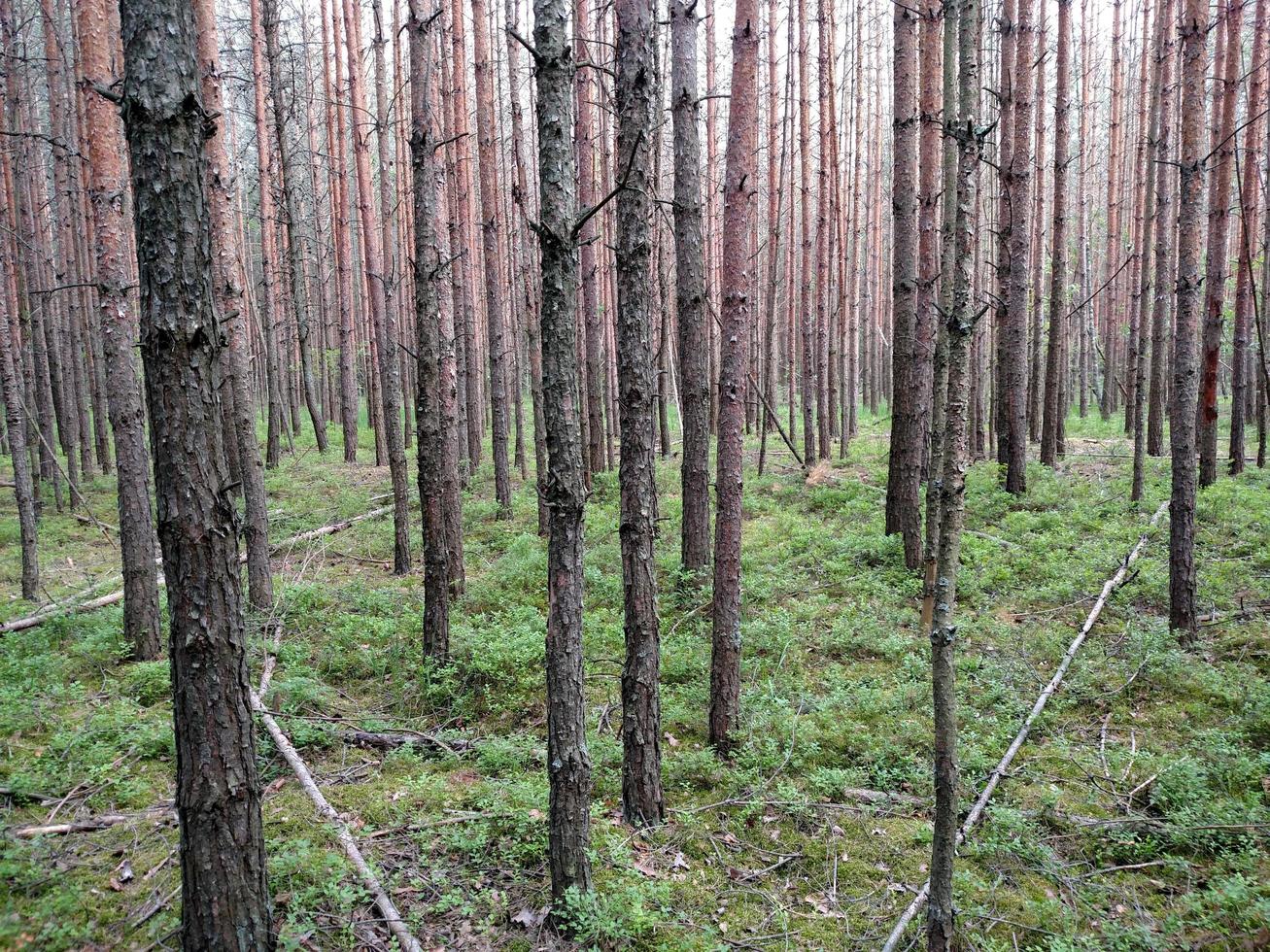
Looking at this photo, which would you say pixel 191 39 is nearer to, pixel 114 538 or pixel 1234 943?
pixel 1234 943

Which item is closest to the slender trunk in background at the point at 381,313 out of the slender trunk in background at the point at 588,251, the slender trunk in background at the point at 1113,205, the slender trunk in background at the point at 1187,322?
the slender trunk in background at the point at 588,251

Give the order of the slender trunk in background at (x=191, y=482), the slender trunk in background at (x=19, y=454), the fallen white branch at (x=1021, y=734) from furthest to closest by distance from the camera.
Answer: the slender trunk in background at (x=19, y=454) → the fallen white branch at (x=1021, y=734) → the slender trunk in background at (x=191, y=482)

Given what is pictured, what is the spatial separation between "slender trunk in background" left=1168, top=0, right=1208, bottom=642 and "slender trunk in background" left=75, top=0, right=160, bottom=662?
8.71 m

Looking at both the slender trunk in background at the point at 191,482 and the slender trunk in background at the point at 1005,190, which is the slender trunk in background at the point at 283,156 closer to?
the slender trunk in background at the point at 1005,190

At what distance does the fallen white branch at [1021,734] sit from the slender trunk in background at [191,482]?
3.07 m

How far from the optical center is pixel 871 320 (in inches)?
893

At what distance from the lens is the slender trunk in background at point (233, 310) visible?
7.18 m

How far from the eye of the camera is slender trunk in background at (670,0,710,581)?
5645mm

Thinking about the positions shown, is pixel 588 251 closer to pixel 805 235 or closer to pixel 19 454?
pixel 805 235

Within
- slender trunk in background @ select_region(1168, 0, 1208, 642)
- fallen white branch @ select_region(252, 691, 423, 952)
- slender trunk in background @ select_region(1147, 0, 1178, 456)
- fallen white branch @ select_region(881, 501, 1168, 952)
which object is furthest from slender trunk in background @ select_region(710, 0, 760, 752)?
slender trunk in background @ select_region(1147, 0, 1178, 456)

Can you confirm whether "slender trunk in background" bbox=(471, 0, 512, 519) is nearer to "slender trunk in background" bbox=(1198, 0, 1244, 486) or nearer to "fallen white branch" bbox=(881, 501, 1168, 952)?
"fallen white branch" bbox=(881, 501, 1168, 952)

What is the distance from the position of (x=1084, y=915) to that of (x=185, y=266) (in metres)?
5.21

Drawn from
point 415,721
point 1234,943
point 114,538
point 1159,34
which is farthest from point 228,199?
point 1159,34

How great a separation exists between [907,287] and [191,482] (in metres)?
8.36
